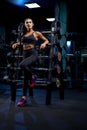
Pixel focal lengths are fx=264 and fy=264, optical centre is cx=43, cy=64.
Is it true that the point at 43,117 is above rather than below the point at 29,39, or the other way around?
below

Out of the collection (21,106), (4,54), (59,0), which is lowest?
(21,106)

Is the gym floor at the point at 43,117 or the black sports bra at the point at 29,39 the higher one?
the black sports bra at the point at 29,39

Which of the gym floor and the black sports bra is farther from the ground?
the black sports bra

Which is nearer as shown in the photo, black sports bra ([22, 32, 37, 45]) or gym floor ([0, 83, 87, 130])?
gym floor ([0, 83, 87, 130])

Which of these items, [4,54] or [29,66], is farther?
[4,54]

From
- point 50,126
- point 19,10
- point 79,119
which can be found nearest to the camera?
point 50,126

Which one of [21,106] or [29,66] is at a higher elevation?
[29,66]

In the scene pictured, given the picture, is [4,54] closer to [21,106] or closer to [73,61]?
[73,61]

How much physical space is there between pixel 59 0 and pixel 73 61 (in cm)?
290

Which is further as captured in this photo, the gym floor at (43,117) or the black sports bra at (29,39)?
the black sports bra at (29,39)

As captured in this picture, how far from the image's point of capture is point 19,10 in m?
15.2

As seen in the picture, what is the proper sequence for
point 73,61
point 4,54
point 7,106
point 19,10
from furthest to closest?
1. point 19,10
2. point 4,54
3. point 73,61
4. point 7,106

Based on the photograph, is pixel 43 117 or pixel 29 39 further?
pixel 29 39

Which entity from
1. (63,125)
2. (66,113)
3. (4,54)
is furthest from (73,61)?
(63,125)
